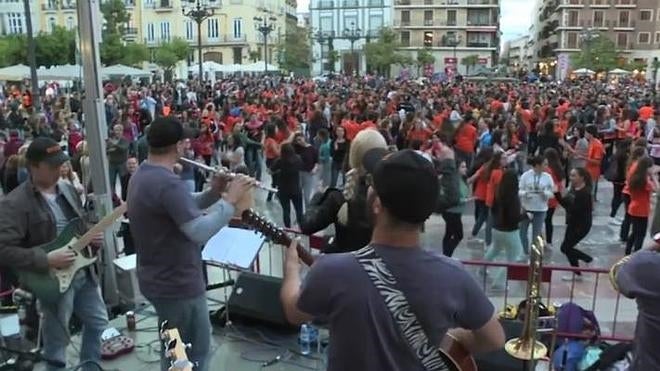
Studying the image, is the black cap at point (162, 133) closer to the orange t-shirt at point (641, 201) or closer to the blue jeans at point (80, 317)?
the blue jeans at point (80, 317)

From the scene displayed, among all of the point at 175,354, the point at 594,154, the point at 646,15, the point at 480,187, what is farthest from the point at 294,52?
the point at 175,354

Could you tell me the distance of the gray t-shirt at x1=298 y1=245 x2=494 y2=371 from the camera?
186cm

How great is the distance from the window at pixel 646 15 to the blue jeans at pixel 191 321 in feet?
294

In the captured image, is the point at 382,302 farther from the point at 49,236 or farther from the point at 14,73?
the point at 14,73

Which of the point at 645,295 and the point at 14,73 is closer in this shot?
the point at 645,295

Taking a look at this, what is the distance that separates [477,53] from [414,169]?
86506mm

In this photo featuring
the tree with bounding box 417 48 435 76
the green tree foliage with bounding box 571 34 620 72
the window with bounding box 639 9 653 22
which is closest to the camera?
the green tree foliage with bounding box 571 34 620 72

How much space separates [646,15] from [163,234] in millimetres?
90208

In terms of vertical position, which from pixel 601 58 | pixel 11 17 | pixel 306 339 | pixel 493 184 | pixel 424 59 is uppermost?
pixel 11 17

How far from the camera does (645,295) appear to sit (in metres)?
2.77

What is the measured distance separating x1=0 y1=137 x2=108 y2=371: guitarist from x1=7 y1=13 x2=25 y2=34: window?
67.8 meters

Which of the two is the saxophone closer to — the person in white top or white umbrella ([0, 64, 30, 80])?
the person in white top

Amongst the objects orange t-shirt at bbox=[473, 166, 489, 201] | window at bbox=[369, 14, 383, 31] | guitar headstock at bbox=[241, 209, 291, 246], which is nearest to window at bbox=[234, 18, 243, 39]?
window at bbox=[369, 14, 383, 31]

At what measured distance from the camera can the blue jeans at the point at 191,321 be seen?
11.5 ft
